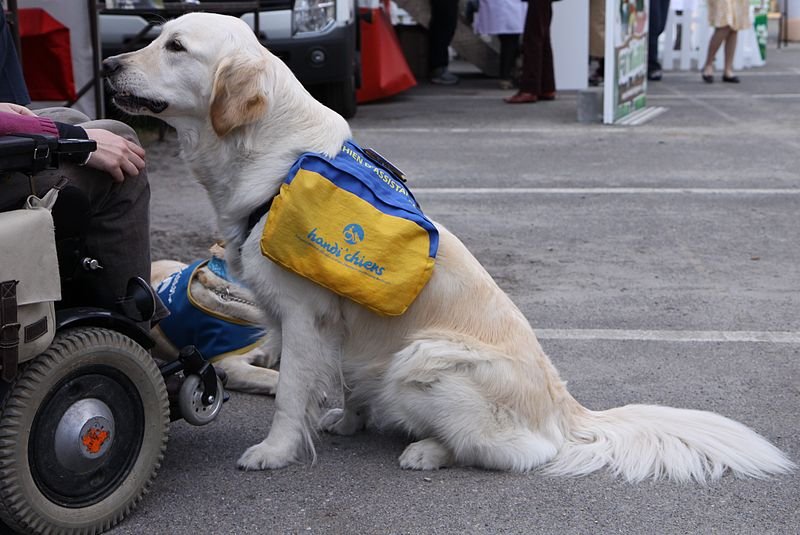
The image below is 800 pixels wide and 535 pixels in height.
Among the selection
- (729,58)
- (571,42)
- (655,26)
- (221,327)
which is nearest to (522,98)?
(571,42)

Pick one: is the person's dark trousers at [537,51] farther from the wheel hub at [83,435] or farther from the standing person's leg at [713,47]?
the wheel hub at [83,435]

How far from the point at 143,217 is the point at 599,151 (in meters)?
6.49

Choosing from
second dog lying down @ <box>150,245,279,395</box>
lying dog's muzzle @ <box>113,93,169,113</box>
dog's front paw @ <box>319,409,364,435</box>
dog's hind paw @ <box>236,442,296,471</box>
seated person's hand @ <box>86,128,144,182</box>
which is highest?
lying dog's muzzle @ <box>113,93,169,113</box>

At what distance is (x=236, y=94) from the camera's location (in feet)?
10.8

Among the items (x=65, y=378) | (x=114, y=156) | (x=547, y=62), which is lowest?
(x=65, y=378)

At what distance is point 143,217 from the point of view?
324 centimetres

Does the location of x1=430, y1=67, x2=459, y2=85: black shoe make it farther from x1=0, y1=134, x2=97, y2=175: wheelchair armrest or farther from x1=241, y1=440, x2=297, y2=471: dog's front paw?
x1=0, y1=134, x2=97, y2=175: wheelchair armrest

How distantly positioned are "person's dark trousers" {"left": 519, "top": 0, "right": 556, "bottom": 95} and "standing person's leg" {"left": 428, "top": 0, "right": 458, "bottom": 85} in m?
1.80

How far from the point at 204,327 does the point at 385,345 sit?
1075mm

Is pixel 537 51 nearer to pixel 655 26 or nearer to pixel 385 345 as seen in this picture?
pixel 655 26

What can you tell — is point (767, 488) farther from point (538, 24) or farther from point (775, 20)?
point (775, 20)

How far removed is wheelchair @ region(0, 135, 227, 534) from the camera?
101 inches

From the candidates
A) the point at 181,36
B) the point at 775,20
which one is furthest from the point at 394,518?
the point at 775,20

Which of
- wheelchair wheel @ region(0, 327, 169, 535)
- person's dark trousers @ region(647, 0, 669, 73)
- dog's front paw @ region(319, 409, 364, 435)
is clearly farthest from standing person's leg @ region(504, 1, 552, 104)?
wheelchair wheel @ region(0, 327, 169, 535)
